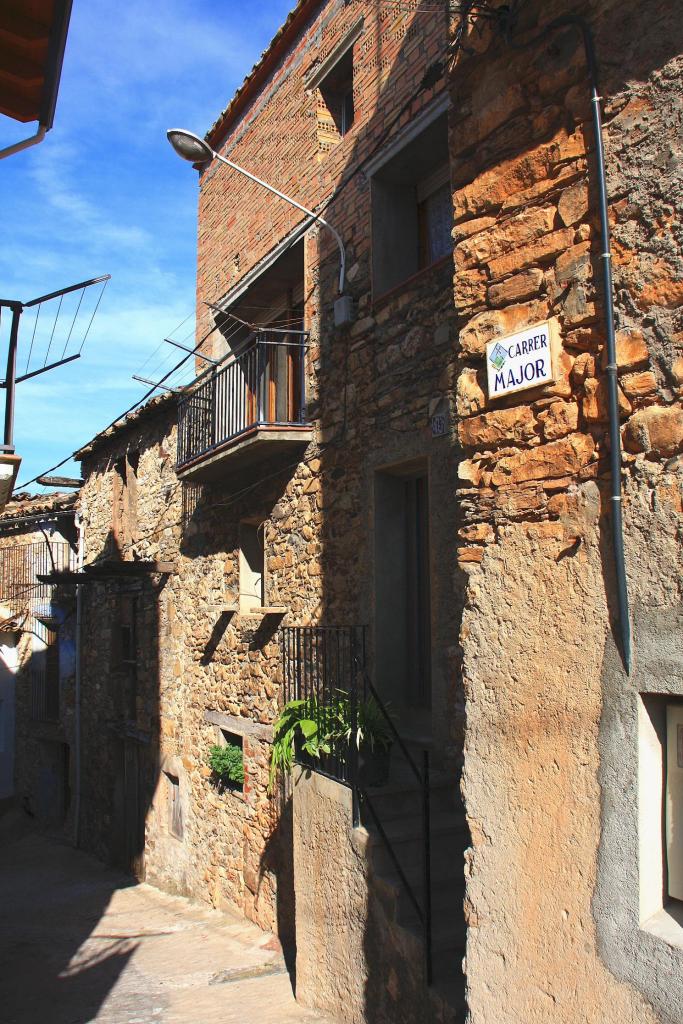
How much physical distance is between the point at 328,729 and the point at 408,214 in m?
4.60

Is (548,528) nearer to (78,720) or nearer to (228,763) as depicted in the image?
(228,763)

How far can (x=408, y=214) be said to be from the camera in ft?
25.2

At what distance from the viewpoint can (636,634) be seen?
2.88 metres

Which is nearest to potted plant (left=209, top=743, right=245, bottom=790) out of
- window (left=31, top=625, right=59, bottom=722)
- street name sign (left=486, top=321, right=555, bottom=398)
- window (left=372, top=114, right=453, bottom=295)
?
window (left=372, top=114, right=453, bottom=295)

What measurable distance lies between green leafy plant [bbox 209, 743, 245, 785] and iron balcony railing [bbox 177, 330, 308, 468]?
3.40 metres

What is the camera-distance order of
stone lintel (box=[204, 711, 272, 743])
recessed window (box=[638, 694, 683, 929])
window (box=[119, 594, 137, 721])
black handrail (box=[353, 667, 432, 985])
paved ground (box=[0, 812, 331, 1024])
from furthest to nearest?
window (box=[119, 594, 137, 721]) → stone lintel (box=[204, 711, 272, 743]) → paved ground (box=[0, 812, 331, 1024]) → black handrail (box=[353, 667, 432, 985]) → recessed window (box=[638, 694, 683, 929])

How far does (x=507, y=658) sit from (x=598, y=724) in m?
0.47

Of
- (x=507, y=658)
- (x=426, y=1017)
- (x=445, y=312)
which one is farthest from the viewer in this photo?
(x=445, y=312)

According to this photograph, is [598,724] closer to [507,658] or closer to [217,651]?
[507,658]

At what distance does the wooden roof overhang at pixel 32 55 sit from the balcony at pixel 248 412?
9.39 ft

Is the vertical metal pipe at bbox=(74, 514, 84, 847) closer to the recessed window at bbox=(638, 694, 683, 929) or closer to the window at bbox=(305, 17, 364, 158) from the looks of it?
the window at bbox=(305, 17, 364, 158)

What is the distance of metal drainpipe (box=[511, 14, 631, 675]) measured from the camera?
2902mm

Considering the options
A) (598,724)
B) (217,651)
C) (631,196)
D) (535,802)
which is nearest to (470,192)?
(631,196)

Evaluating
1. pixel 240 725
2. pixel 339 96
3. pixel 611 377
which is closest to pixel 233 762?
pixel 240 725
